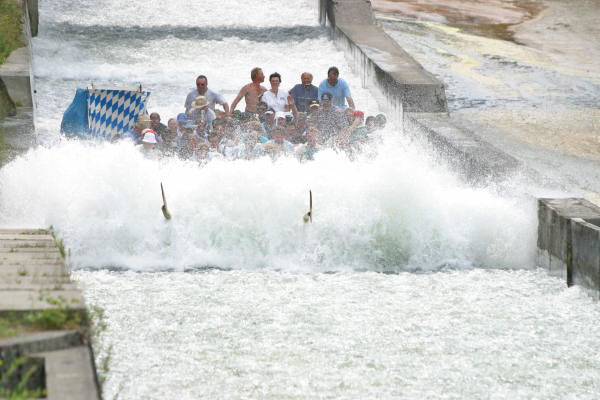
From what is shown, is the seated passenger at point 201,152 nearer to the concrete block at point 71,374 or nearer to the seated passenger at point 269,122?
the seated passenger at point 269,122

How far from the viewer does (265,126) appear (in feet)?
43.2

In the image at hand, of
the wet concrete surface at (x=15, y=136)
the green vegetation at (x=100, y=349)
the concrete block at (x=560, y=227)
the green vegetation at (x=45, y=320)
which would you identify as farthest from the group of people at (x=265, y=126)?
the green vegetation at (x=45, y=320)

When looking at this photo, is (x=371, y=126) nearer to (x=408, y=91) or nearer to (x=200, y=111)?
(x=200, y=111)

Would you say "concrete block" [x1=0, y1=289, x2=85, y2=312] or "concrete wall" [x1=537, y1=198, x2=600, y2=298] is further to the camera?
"concrete wall" [x1=537, y1=198, x2=600, y2=298]

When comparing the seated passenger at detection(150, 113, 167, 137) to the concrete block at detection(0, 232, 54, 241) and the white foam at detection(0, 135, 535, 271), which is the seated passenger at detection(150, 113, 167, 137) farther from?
the concrete block at detection(0, 232, 54, 241)

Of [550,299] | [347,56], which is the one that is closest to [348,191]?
[550,299]

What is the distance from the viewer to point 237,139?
12.5 metres

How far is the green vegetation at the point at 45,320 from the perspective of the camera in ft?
16.6

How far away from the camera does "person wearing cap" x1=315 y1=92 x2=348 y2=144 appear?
13188 mm

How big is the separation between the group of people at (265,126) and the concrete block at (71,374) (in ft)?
23.1

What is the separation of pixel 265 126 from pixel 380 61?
5.42 m

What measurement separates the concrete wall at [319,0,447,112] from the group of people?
1.64 metres

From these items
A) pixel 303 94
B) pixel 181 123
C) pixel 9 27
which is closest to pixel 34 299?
pixel 181 123

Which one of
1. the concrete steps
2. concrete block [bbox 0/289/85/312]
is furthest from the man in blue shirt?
concrete block [bbox 0/289/85/312]
